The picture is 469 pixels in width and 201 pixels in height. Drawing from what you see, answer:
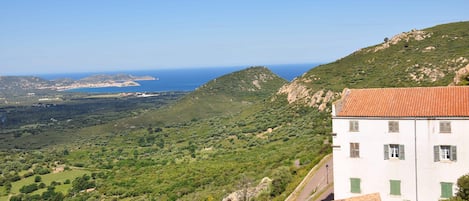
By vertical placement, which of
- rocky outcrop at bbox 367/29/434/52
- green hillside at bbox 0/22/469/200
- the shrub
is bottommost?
the shrub

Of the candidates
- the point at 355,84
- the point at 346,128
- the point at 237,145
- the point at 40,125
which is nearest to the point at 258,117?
the point at 237,145

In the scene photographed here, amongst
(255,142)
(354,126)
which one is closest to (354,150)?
(354,126)

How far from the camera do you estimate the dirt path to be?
3228 cm

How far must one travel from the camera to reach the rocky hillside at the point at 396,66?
69312 mm

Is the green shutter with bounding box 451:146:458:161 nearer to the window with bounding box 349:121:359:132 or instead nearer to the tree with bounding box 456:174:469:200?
the tree with bounding box 456:174:469:200

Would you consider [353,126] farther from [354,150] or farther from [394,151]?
[394,151]

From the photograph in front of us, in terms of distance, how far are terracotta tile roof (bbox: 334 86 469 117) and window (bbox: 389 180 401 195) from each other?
3636mm

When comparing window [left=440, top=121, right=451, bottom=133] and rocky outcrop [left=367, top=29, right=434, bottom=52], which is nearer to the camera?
window [left=440, top=121, right=451, bottom=133]

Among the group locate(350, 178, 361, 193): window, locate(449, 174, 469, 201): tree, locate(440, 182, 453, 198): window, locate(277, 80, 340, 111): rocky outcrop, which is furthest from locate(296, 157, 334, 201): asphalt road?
locate(277, 80, 340, 111): rocky outcrop

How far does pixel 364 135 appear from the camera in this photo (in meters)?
26.7

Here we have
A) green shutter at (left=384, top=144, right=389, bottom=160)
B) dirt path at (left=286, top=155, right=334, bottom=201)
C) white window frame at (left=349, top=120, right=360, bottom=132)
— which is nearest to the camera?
green shutter at (left=384, top=144, right=389, bottom=160)

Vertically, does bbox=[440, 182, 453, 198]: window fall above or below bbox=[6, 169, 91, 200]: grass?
above

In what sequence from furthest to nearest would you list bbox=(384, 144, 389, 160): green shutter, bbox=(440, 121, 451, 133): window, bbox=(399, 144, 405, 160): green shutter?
1. bbox=(384, 144, 389, 160): green shutter
2. bbox=(399, 144, 405, 160): green shutter
3. bbox=(440, 121, 451, 133): window

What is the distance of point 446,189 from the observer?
25172mm
